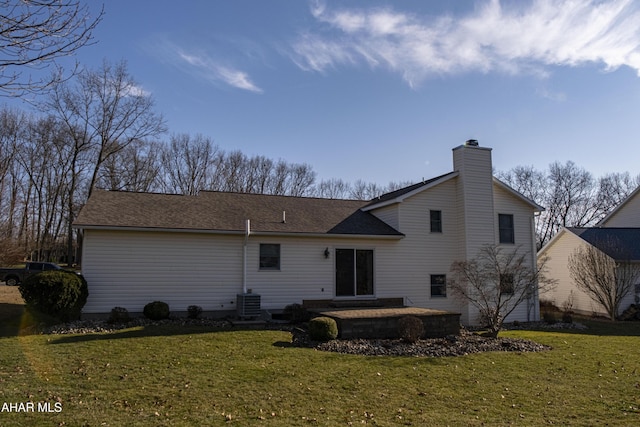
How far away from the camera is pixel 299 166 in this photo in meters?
48.9

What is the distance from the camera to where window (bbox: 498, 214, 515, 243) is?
18141 millimetres

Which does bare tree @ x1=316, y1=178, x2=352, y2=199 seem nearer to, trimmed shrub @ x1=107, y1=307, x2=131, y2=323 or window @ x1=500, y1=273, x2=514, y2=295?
window @ x1=500, y1=273, x2=514, y2=295

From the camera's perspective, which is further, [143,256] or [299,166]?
[299,166]

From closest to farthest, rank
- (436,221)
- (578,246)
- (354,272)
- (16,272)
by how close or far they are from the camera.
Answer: (354,272), (436,221), (578,246), (16,272)

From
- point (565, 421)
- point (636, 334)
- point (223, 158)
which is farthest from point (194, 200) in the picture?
point (223, 158)

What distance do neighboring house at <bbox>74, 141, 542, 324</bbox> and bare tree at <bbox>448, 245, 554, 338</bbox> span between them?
1.77 ft

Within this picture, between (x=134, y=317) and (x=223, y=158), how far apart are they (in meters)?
33.3

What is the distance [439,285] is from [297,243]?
592 centimetres

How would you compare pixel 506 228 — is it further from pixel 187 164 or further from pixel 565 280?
pixel 187 164

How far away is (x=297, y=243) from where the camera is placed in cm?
1555

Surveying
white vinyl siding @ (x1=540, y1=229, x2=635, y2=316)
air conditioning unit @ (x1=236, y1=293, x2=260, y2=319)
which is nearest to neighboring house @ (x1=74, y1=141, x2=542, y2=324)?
air conditioning unit @ (x1=236, y1=293, x2=260, y2=319)

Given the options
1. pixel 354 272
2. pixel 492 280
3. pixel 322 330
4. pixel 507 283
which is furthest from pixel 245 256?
pixel 507 283

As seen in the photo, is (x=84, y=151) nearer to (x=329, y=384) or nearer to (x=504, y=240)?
(x=504, y=240)

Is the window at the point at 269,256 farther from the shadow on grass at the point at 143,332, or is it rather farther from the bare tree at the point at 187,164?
the bare tree at the point at 187,164
